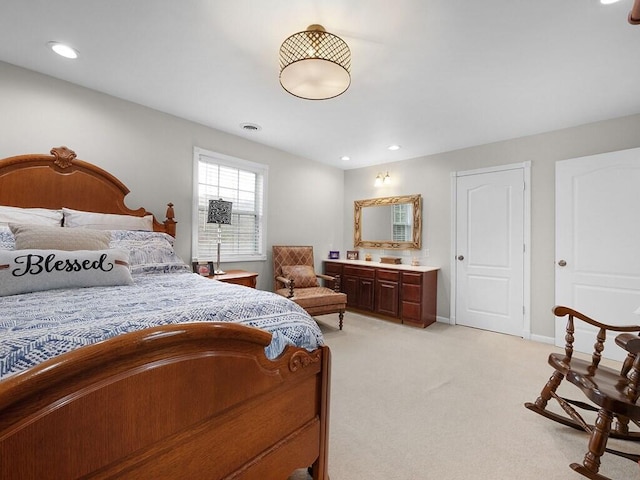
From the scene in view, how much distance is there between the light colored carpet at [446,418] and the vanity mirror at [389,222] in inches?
72.8

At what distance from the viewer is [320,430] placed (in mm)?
1314

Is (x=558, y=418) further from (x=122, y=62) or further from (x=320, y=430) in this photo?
(x=122, y=62)

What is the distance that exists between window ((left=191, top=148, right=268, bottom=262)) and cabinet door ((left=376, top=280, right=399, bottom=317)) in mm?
1787

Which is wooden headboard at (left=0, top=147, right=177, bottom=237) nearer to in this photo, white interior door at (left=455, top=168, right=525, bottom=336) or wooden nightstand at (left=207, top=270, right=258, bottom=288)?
wooden nightstand at (left=207, top=270, right=258, bottom=288)

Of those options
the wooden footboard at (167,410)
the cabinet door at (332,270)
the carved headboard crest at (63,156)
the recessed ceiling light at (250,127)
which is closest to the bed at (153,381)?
the wooden footboard at (167,410)

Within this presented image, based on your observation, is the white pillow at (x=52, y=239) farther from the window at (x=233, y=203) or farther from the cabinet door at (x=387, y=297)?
the cabinet door at (x=387, y=297)

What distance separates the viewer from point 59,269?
1611mm

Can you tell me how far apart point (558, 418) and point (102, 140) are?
168 inches

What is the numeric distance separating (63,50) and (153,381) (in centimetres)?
266

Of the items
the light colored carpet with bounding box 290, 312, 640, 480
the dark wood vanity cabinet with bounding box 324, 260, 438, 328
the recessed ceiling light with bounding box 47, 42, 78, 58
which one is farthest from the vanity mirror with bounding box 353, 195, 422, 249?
the recessed ceiling light with bounding box 47, 42, 78, 58

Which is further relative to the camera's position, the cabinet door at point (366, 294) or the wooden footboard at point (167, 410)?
the cabinet door at point (366, 294)

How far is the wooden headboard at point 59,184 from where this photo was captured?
2338mm

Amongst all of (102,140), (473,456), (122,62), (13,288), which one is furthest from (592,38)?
(102,140)

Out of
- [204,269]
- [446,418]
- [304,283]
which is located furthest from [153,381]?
[304,283]
